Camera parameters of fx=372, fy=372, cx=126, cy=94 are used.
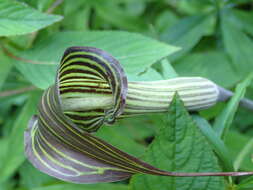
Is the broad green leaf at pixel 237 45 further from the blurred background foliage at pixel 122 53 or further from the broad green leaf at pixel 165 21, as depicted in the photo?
the broad green leaf at pixel 165 21

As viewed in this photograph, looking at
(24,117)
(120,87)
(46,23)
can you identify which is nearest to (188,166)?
(120,87)

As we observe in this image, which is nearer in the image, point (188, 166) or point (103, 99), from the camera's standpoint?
point (188, 166)

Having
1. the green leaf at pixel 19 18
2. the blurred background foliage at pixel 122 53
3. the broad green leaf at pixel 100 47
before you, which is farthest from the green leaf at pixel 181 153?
the green leaf at pixel 19 18

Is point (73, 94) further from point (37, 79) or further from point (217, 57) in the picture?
point (217, 57)

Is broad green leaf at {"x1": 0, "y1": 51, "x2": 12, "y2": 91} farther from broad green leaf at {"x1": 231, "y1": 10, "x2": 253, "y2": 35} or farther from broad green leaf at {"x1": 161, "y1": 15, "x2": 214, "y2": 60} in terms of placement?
broad green leaf at {"x1": 231, "y1": 10, "x2": 253, "y2": 35}

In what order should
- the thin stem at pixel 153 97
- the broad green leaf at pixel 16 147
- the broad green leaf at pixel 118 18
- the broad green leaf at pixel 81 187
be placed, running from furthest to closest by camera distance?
the broad green leaf at pixel 118 18 → the broad green leaf at pixel 16 147 → the broad green leaf at pixel 81 187 → the thin stem at pixel 153 97

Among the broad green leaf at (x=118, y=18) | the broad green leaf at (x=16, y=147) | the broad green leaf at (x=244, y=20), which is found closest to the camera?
the broad green leaf at (x=16, y=147)

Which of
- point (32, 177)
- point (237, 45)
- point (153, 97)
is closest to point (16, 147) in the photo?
point (32, 177)

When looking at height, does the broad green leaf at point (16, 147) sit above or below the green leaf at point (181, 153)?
below
